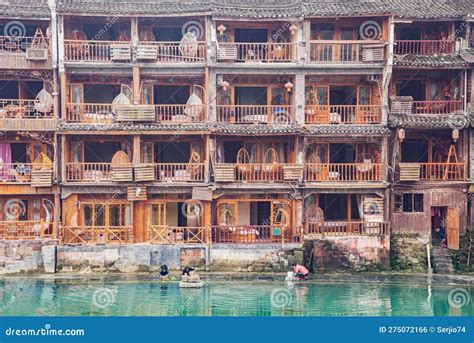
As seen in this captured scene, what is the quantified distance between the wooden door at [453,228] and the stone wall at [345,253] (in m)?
3.90

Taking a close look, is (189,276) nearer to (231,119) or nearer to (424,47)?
(231,119)

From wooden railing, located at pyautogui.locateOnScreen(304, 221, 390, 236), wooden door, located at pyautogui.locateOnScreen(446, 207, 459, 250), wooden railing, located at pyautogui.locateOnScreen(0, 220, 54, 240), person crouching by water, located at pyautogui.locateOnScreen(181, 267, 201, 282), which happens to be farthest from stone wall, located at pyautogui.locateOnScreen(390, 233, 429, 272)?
wooden railing, located at pyautogui.locateOnScreen(0, 220, 54, 240)

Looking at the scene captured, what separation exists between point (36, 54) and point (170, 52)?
6.83 meters

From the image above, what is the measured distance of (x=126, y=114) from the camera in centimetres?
3130

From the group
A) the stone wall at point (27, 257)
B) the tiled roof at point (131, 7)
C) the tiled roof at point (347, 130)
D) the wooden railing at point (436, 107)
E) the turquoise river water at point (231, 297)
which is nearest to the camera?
the turquoise river water at point (231, 297)

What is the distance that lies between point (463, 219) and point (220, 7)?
1689cm

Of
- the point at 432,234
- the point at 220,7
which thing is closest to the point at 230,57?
the point at 220,7

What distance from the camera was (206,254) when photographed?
102 ft

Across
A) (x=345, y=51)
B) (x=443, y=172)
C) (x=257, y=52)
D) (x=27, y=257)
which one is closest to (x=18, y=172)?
(x=27, y=257)

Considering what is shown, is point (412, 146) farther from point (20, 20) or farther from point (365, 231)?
point (20, 20)

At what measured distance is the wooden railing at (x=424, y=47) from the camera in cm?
3388

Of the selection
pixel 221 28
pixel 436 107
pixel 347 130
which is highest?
pixel 221 28

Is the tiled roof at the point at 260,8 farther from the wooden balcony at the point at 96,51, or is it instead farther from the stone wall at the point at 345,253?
the stone wall at the point at 345,253

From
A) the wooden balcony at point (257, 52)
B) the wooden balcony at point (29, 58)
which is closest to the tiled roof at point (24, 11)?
the wooden balcony at point (29, 58)
